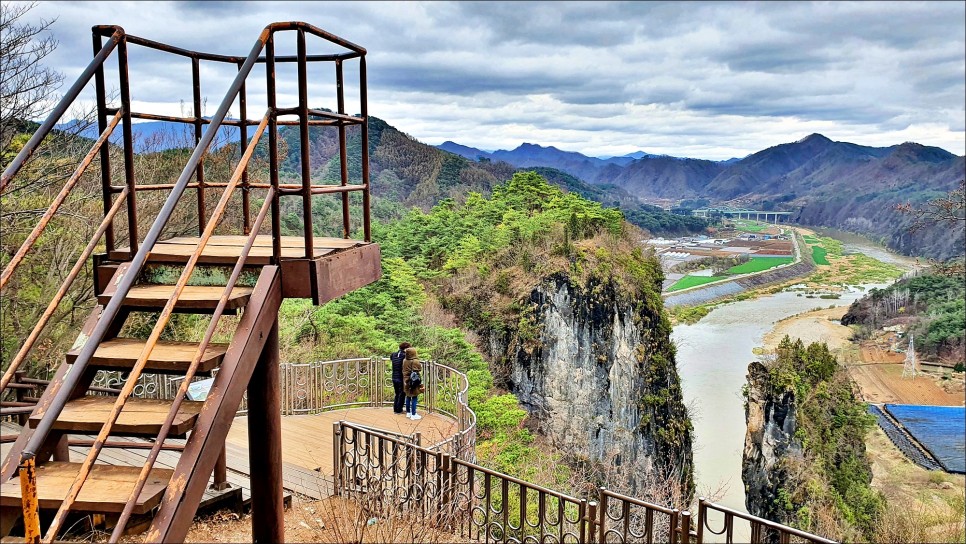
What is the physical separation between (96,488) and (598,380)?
3079 cm

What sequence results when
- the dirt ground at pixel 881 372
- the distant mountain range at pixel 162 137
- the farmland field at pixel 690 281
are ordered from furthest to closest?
the farmland field at pixel 690 281, the dirt ground at pixel 881 372, the distant mountain range at pixel 162 137

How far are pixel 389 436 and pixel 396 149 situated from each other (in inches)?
2597

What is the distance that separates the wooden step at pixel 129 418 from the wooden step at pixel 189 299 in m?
0.50

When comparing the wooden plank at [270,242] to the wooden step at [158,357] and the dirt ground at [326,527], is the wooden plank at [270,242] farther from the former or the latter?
the dirt ground at [326,527]

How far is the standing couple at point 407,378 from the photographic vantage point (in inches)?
417

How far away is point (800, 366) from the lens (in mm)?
36875

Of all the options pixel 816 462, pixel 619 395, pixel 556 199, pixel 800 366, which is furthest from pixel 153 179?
pixel 800 366

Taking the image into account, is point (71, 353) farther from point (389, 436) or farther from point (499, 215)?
point (499, 215)

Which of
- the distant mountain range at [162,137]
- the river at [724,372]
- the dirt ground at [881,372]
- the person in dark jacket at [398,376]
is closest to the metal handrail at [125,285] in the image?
the person in dark jacket at [398,376]

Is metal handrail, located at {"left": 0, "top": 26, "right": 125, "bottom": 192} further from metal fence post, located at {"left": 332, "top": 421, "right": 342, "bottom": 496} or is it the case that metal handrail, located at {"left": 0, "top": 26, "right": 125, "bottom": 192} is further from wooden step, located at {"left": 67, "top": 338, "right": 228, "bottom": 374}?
metal fence post, located at {"left": 332, "top": 421, "right": 342, "bottom": 496}

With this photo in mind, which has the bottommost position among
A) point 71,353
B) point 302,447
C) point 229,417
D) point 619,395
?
point 619,395

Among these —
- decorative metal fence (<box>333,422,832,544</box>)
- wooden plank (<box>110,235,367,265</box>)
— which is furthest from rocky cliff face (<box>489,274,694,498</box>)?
wooden plank (<box>110,235,367,265</box>)

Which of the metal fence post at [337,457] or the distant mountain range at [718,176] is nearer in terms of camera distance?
the metal fence post at [337,457]

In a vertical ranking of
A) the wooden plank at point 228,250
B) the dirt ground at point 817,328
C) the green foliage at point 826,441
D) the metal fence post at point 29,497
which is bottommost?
the dirt ground at point 817,328
